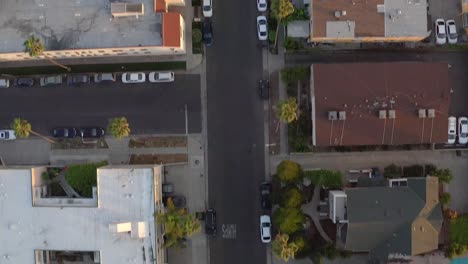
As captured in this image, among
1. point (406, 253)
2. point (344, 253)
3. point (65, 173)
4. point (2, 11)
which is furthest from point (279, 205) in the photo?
point (2, 11)

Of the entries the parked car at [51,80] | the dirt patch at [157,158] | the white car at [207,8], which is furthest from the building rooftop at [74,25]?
the dirt patch at [157,158]

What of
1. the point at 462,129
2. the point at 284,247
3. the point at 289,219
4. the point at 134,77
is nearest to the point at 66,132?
the point at 134,77

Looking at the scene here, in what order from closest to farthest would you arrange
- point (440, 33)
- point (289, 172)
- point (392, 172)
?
point (289, 172) < point (392, 172) < point (440, 33)

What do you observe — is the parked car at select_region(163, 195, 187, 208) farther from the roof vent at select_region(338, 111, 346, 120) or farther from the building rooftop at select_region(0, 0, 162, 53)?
the roof vent at select_region(338, 111, 346, 120)

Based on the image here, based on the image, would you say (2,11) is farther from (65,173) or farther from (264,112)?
(264,112)

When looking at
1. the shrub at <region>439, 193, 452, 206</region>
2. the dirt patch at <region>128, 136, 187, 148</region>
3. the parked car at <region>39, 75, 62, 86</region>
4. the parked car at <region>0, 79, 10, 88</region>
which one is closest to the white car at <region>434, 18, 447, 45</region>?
the shrub at <region>439, 193, 452, 206</region>

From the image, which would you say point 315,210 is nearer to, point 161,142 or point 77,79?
point 161,142

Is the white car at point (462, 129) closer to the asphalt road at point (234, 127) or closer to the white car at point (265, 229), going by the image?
the asphalt road at point (234, 127)
